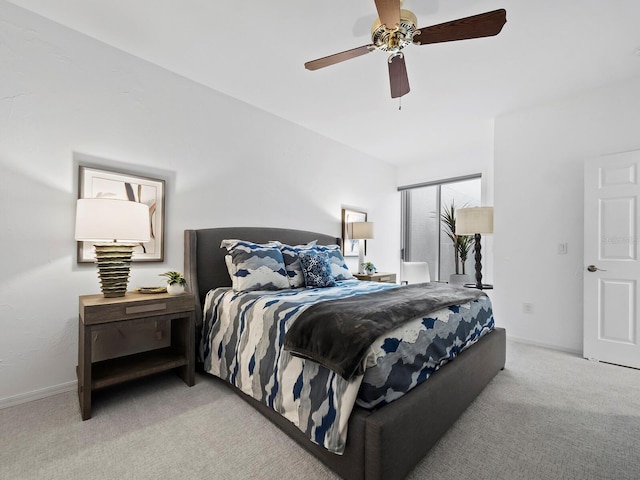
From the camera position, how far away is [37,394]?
2.15m

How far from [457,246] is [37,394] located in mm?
5035

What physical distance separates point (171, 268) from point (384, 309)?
207cm

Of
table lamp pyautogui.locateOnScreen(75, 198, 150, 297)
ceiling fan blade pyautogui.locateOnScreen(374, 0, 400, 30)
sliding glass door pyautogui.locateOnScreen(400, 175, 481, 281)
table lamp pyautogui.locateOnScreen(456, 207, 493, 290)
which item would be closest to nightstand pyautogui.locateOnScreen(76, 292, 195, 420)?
table lamp pyautogui.locateOnScreen(75, 198, 150, 297)

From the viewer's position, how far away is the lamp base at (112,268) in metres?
2.14

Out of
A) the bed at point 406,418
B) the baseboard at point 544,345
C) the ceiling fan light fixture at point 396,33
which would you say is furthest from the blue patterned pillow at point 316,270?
the baseboard at point 544,345

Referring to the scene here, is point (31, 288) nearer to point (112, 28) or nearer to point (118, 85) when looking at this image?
point (118, 85)

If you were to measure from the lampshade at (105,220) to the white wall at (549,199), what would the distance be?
3.87 meters

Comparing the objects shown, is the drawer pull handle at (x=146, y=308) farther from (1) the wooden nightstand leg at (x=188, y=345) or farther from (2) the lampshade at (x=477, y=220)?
(2) the lampshade at (x=477, y=220)

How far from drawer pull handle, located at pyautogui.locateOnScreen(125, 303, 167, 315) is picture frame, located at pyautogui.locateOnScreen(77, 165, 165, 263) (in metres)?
0.62

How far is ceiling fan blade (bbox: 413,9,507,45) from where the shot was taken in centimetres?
163

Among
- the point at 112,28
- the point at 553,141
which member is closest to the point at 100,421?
the point at 112,28

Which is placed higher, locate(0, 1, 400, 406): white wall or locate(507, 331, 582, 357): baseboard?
locate(0, 1, 400, 406): white wall

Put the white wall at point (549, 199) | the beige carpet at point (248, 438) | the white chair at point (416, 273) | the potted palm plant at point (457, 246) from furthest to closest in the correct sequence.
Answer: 1. the white chair at point (416, 273)
2. the potted palm plant at point (457, 246)
3. the white wall at point (549, 199)
4. the beige carpet at point (248, 438)

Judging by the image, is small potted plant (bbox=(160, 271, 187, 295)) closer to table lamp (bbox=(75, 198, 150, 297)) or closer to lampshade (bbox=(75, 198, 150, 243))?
table lamp (bbox=(75, 198, 150, 297))
